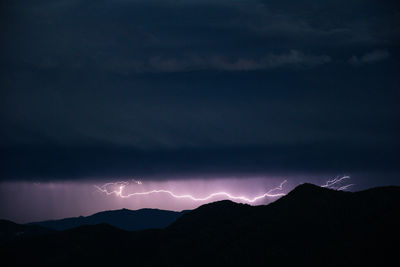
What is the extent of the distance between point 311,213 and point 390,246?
31888 millimetres

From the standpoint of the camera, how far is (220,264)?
4535 inches

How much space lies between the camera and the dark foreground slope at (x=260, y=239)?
102 metres

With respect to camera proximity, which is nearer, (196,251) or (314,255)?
(314,255)

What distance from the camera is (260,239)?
4700 inches

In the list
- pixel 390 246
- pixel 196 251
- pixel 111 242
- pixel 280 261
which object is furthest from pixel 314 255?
pixel 111 242

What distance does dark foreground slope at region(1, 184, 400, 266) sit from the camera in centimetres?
10231

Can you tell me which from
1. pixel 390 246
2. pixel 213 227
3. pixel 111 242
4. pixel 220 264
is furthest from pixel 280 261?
pixel 111 242

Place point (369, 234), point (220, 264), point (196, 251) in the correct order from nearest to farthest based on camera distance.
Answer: point (369, 234), point (220, 264), point (196, 251)

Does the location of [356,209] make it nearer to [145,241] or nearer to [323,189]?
[323,189]

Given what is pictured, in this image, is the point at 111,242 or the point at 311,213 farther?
the point at 111,242

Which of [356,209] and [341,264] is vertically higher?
[356,209]

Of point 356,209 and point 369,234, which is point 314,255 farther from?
point 356,209

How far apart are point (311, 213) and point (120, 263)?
50286mm

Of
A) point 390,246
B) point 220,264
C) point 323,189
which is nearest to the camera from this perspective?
point 390,246
